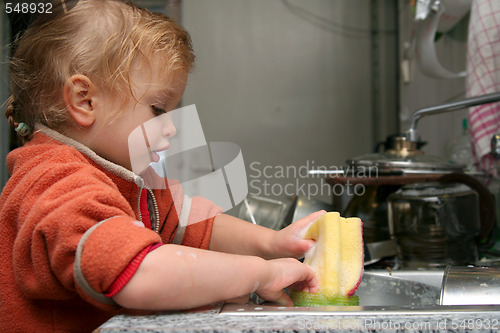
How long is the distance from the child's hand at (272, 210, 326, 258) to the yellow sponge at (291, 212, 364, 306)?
0.03 metres

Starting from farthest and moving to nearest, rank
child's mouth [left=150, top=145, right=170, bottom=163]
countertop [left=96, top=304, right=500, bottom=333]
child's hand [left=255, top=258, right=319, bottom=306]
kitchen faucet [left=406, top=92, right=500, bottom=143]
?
kitchen faucet [left=406, top=92, right=500, bottom=143]
child's mouth [left=150, top=145, right=170, bottom=163]
child's hand [left=255, top=258, right=319, bottom=306]
countertop [left=96, top=304, right=500, bottom=333]

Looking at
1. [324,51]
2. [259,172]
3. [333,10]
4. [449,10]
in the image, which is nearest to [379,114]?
[324,51]

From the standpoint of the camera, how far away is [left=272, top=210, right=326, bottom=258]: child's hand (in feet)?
1.62

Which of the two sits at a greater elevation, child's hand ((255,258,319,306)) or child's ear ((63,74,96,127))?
child's ear ((63,74,96,127))

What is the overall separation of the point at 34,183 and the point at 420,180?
553 millimetres

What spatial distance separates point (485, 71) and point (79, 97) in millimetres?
718

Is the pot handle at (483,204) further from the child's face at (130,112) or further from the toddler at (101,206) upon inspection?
the child's face at (130,112)

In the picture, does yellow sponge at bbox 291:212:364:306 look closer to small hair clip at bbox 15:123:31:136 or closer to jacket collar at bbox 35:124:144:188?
jacket collar at bbox 35:124:144:188

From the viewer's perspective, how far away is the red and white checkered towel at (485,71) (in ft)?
2.63

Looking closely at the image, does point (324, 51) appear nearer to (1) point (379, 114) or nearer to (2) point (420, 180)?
(1) point (379, 114)

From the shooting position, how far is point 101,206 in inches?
14.2

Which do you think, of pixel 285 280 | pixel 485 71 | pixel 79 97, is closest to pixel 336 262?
pixel 285 280

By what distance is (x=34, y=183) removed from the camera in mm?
397

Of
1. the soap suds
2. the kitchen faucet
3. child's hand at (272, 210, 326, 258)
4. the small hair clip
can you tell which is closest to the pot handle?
the kitchen faucet
